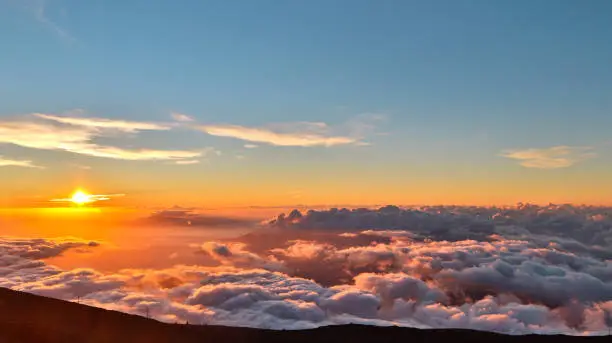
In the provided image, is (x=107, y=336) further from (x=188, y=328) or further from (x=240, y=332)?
(x=240, y=332)

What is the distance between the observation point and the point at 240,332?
195625mm

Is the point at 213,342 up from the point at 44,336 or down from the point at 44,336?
down

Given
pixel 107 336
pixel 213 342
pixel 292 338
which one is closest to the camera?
pixel 107 336

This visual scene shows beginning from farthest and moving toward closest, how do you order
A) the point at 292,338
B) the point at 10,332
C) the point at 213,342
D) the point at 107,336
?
the point at 292,338
the point at 213,342
the point at 107,336
the point at 10,332

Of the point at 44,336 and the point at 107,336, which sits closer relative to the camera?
the point at 44,336

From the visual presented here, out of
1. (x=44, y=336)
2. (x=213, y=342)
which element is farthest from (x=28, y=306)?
(x=44, y=336)

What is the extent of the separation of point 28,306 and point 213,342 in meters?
84.0

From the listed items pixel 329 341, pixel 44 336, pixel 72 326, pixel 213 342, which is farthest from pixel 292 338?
pixel 44 336

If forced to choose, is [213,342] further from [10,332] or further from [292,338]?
[10,332]

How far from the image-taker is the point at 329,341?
19812cm

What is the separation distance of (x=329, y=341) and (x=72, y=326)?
103 metres

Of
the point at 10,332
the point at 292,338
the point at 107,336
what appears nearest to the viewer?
the point at 10,332

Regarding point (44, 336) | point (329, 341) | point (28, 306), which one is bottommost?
point (329, 341)

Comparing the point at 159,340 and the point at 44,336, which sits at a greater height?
the point at 44,336
